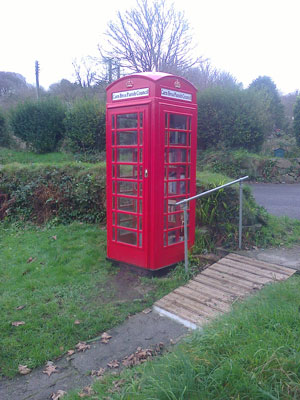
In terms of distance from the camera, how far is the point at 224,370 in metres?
2.44

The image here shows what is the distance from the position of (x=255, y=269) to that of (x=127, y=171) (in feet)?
7.40

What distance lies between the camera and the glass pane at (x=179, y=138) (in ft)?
16.9

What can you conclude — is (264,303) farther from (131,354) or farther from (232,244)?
(232,244)

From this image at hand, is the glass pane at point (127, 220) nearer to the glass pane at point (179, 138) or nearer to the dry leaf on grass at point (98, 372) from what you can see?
the glass pane at point (179, 138)

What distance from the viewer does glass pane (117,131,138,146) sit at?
203 inches

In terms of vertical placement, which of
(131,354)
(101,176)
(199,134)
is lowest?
(131,354)

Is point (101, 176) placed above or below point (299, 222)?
above

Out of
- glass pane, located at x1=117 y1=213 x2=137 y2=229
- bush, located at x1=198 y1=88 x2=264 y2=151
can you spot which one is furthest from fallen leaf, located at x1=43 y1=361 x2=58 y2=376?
bush, located at x1=198 y1=88 x2=264 y2=151

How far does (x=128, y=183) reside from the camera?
5410 millimetres

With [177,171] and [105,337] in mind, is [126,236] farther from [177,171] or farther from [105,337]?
[105,337]

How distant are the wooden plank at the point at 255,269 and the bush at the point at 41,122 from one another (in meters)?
12.4

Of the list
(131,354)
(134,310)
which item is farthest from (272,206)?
(131,354)

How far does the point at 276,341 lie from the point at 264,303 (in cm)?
77

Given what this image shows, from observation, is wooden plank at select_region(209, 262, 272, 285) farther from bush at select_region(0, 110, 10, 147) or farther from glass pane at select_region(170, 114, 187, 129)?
bush at select_region(0, 110, 10, 147)
